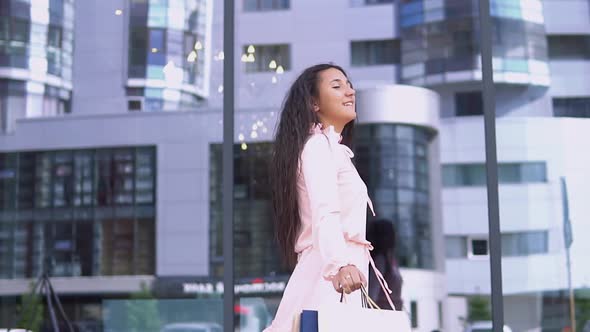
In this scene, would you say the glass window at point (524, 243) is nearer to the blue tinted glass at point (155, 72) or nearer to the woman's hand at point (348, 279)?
the blue tinted glass at point (155, 72)

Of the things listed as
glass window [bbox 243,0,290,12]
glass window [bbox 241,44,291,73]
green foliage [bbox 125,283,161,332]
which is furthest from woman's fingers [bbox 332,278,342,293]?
glass window [bbox 243,0,290,12]

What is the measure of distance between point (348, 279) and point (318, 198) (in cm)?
27

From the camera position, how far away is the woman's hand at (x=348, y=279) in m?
2.48

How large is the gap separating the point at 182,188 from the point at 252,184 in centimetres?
46

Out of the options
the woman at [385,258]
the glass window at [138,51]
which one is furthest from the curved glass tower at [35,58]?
the woman at [385,258]

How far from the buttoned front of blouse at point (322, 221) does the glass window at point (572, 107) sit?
10.6 feet

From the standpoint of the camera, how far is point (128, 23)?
5727mm

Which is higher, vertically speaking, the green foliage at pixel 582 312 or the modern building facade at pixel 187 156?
the modern building facade at pixel 187 156

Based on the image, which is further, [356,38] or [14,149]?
[356,38]

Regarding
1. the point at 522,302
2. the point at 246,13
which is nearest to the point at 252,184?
Result: the point at 246,13

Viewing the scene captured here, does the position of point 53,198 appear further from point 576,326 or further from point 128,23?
point 576,326

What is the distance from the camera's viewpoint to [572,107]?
18.7ft

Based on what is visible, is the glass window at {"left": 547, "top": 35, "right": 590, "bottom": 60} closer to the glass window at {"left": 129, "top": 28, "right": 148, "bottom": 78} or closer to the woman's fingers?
the glass window at {"left": 129, "top": 28, "right": 148, "bottom": 78}

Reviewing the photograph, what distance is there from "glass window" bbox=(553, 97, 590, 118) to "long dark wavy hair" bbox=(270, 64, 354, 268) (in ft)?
10.3
